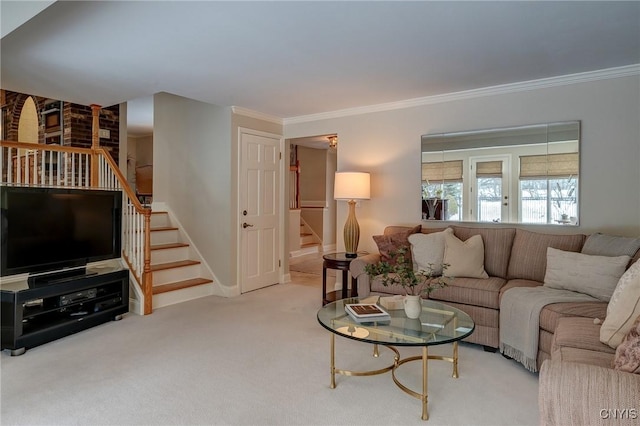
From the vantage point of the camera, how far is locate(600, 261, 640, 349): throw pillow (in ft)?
6.10

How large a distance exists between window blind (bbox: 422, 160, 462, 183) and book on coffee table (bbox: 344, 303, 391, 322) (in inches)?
79.9

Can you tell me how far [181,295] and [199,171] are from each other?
1.57 metres

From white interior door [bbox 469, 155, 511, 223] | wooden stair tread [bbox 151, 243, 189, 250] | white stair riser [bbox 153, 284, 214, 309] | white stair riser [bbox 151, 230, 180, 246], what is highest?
white interior door [bbox 469, 155, 511, 223]

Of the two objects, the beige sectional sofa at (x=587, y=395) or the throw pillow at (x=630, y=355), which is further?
the throw pillow at (x=630, y=355)

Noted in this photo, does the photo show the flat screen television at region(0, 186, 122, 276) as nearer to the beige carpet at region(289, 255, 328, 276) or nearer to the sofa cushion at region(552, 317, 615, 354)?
the beige carpet at region(289, 255, 328, 276)

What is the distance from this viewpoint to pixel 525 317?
260 cm

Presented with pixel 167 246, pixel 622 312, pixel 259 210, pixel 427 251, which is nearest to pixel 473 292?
pixel 427 251

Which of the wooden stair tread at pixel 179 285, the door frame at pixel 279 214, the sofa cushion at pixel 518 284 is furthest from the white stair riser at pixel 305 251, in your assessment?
the sofa cushion at pixel 518 284

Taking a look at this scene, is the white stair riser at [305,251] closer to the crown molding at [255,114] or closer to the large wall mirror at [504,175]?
the crown molding at [255,114]

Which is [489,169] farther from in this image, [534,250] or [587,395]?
[587,395]

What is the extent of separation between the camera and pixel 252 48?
2811mm

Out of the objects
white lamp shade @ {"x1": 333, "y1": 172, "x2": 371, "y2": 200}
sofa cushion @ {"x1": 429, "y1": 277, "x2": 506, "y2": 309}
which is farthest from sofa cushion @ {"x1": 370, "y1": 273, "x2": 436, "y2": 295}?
white lamp shade @ {"x1": 333, "y1": 172, "x2": 371, "y2": 200}

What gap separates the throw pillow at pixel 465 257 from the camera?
3297 mm

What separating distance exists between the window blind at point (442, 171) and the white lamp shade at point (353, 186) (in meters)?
0.65
